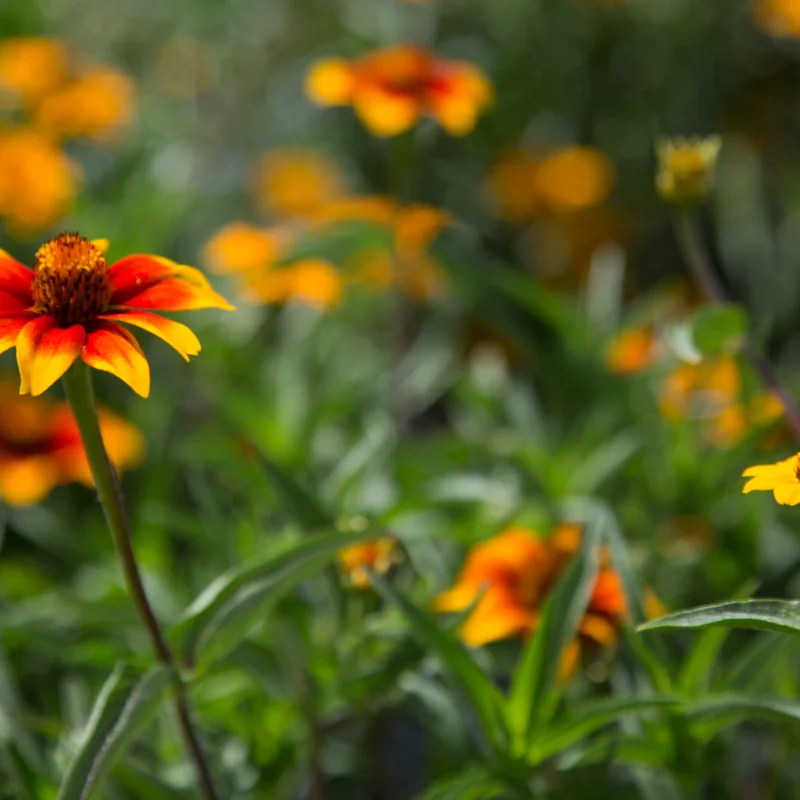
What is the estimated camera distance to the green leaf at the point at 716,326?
86cm

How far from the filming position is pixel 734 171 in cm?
222

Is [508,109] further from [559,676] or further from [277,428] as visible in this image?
[559,676]

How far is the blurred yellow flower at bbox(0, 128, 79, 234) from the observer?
5.01 feet

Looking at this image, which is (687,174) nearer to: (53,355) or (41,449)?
(53,355)

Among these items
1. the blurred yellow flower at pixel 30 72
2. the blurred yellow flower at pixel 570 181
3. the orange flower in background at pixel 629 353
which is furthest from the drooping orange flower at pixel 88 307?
the blurred yellow flower at pixel 570 181

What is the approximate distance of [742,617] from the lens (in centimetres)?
55

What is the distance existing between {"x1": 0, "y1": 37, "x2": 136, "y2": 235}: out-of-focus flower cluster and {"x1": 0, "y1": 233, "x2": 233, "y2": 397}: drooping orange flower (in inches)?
36.3

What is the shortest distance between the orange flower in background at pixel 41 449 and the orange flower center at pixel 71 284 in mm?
484

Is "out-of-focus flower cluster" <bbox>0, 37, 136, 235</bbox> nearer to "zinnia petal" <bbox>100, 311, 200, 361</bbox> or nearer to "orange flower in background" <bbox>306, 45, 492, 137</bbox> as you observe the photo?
"orange flower in background" <bbox>306, 45, 492, 137</bbox>

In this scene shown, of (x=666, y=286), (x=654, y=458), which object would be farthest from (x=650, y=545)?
(x=666, y=286)

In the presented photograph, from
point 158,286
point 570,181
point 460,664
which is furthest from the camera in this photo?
point 570,181

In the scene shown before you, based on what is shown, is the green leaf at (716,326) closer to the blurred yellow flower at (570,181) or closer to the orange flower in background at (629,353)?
the orange flower in background at (629,353)

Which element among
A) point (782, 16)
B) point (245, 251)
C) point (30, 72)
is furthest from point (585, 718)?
point (30, 72)

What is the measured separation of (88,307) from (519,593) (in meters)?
0.49
